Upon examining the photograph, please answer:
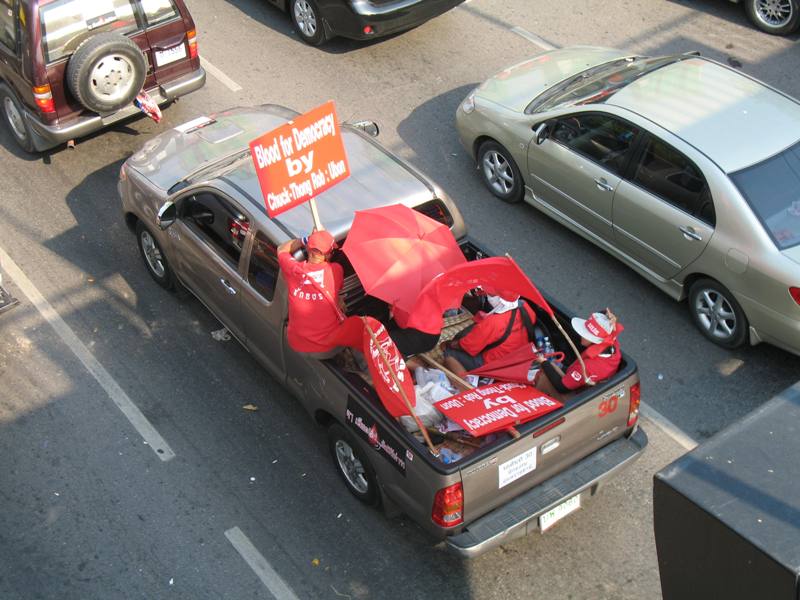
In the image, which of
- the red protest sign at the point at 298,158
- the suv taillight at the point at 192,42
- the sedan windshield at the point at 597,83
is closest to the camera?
the red protest sign at the point at 298,158

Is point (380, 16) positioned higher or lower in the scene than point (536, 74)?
higher

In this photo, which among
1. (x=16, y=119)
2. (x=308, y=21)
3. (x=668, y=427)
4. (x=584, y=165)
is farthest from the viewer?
(x=308, y=21)

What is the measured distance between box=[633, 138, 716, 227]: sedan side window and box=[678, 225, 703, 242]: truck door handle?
0.12 m

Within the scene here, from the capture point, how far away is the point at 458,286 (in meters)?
6.06

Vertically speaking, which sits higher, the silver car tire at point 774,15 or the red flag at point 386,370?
the red flag at point 386,370

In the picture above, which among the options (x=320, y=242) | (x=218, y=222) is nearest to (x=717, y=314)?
(x=320, y=242)

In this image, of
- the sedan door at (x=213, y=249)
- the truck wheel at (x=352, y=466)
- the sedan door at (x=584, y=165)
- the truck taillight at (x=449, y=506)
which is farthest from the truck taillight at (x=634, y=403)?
the sedan door at (x=213, y=249)

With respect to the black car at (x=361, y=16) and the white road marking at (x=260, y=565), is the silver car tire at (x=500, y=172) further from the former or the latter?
the white road marking at (x=260, y=565)

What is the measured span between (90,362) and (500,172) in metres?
4.25

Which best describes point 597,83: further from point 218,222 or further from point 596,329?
point 218,222

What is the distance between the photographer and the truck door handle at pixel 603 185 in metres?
8.20

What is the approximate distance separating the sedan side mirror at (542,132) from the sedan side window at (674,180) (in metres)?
1.04

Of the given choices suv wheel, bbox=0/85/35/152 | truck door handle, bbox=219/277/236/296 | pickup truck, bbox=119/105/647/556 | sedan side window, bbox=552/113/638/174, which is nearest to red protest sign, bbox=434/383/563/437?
pickup truck, bbox=119/105/647/556

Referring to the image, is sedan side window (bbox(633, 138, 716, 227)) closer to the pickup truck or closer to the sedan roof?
the sedan roof
